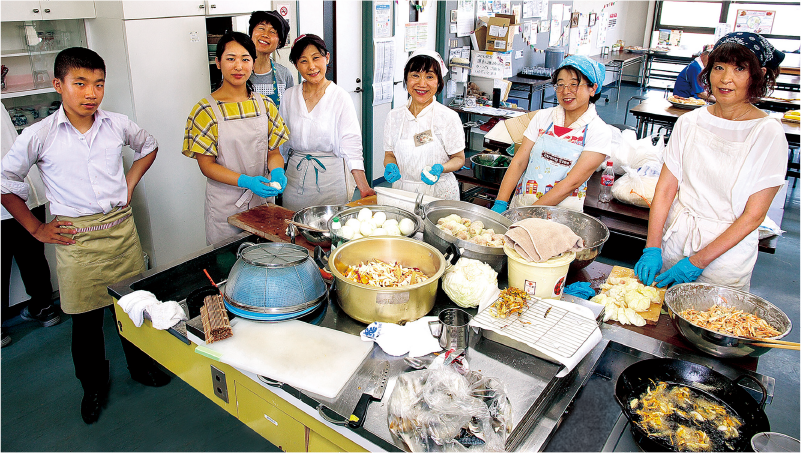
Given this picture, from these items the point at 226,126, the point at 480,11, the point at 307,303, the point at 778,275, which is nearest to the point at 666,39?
the point at 480,11

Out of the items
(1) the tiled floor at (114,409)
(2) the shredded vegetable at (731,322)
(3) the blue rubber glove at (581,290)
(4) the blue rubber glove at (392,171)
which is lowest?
(1) the tiled floor at (114,409)

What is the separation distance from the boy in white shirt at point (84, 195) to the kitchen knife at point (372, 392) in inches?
67.9

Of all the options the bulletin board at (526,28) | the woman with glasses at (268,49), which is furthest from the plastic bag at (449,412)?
the bulletin board at (526,28)

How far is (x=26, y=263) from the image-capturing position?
11.0ft

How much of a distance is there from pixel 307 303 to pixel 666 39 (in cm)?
1254

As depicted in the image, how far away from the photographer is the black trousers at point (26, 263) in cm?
323

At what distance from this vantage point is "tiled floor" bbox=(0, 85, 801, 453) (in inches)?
101

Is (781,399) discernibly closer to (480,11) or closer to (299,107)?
(299,107)

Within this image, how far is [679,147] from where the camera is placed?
237 cm

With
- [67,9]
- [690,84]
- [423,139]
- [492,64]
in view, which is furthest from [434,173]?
[690,84]

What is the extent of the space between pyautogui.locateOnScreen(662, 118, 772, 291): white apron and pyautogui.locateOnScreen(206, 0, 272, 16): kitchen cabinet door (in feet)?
10.6

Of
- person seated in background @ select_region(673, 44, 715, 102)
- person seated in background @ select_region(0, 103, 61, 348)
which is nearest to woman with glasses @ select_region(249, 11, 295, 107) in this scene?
person seated in background @ select_region(0, 103, 61, 348)

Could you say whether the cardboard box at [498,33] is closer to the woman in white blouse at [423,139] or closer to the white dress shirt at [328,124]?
the woman in white blouse at [423,139]

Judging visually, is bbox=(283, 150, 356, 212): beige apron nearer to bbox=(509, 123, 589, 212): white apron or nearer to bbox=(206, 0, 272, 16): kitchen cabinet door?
bbox=(509, 123, 589, 212): white apron
